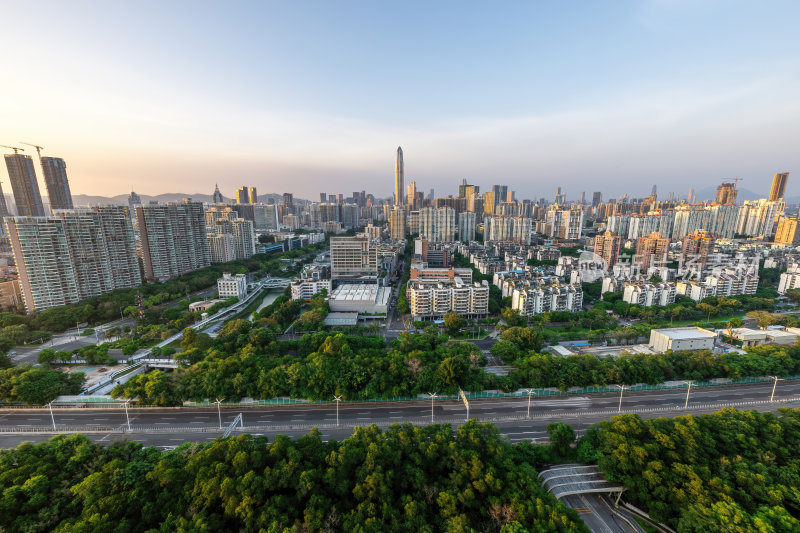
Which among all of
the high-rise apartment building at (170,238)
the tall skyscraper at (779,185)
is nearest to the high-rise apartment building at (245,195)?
the high-rise apartment building at (170,238)

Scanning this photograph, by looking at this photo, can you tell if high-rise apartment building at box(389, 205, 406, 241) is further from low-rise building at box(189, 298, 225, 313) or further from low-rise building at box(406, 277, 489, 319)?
low-rise building at box(189, 298, 225, 313)

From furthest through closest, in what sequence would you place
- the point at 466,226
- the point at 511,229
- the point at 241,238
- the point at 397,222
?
1. the point at 466,226
2. the point at 397,222
3. the point at 511,229
4. the point at 241,238

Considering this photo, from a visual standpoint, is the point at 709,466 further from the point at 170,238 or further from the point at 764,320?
the point at 170,238

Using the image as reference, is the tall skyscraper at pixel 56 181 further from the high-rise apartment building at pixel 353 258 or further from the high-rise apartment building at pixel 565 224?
the high-rise apartment building at pixel 565 224

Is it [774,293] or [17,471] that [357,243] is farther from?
[774,293]

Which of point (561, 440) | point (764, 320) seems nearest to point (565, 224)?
point (764, 320)

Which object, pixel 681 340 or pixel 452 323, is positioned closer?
pixel 681 340

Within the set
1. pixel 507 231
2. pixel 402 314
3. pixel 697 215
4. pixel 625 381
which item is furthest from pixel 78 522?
pixel 697 215
